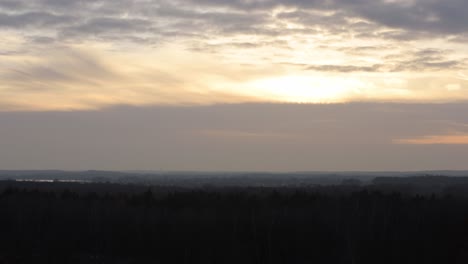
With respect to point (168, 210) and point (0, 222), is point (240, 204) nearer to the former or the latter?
point (168, 210)

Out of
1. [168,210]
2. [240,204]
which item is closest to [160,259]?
[168,210]

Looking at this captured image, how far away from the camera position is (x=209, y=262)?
2964 centimetres

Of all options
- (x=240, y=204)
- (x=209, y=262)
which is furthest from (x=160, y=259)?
(x=240, y=204)

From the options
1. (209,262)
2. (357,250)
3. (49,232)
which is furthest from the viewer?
(49,232)

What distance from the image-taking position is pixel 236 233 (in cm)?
3397

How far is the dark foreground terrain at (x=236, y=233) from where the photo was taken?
30.9m

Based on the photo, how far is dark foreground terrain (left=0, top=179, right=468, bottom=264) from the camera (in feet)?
101

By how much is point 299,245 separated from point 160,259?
23.0 ft

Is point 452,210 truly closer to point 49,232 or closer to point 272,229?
point 272,229

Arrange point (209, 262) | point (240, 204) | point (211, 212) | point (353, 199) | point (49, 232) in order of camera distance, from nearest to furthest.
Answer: point (209, 262), point (49, 232), point (211, 212), point (240, 204), point (353, 199)

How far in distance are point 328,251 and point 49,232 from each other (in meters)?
14.8

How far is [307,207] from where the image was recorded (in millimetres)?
40281

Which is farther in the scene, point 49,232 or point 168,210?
point 168,210

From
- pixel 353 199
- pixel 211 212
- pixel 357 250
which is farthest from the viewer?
pixel 353 199
